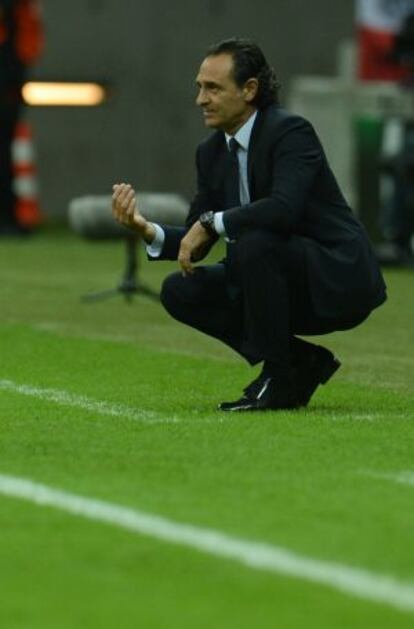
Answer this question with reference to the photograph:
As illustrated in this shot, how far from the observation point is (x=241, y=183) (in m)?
8.20

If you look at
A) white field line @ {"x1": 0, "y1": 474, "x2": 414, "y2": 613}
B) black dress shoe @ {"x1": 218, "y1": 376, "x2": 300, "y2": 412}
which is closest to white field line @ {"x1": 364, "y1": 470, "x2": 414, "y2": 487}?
white field line @ {"x1": 0, "y1": 474, "x2": 414, "y2": 613}

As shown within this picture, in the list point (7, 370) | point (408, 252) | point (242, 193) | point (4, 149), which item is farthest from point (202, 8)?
point (242, 193)

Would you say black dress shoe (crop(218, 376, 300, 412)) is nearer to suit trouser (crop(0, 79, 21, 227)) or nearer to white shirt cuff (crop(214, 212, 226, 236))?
white shirt cuff (crop(214, 212, 226, 236))

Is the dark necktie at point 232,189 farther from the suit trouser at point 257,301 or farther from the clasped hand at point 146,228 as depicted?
the clasped hand at point 146,228

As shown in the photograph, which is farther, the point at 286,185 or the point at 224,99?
the point at 224,99

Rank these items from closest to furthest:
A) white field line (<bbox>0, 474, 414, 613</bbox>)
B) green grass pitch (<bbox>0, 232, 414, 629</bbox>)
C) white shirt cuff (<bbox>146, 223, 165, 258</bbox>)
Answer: green grass pitch (<bbox>0, 232, 414, 629</bbox>), white field line (<bbox>0, 474, 414, 613</bbox>), white shirt cuff (<bbox>146, 223, 165, 258</bbox>)

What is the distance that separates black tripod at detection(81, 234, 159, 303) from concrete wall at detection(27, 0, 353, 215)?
917cm

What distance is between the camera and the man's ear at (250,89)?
812 cm

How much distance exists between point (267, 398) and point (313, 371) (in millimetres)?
275

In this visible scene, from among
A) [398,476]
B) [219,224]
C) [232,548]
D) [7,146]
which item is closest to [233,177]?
[219,224]

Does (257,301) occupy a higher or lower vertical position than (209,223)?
lower

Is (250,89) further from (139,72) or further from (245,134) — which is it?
(139,72)

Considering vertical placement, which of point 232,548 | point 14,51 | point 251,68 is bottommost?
point 14,51

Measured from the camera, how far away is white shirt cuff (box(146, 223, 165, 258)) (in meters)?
8.25
